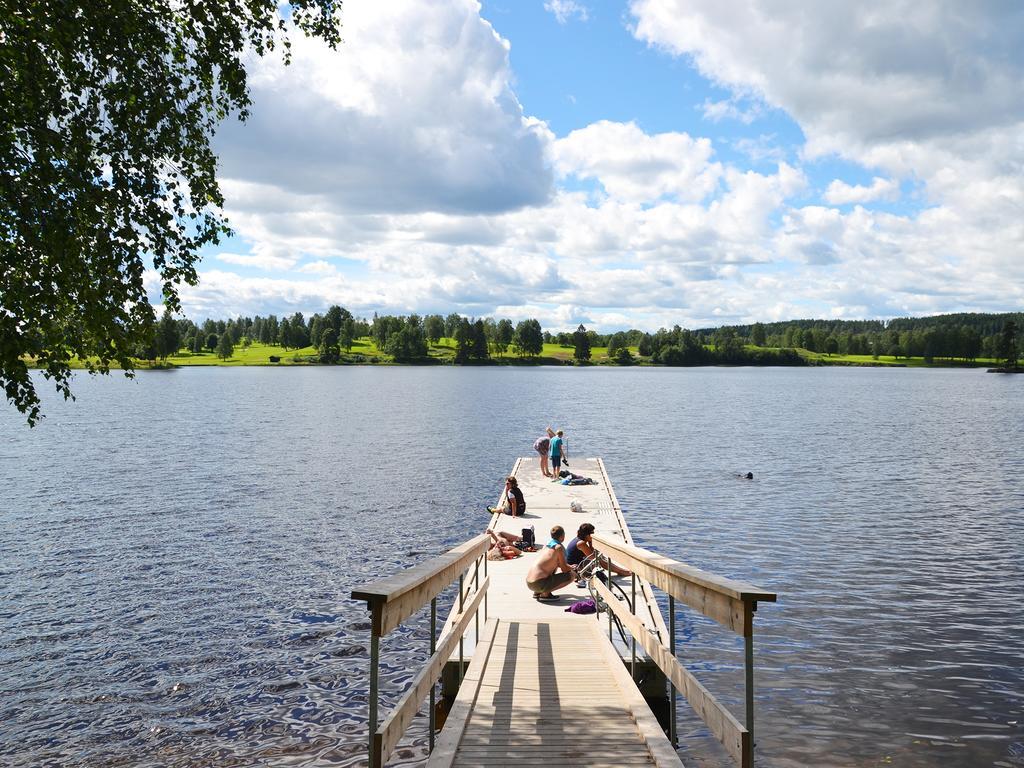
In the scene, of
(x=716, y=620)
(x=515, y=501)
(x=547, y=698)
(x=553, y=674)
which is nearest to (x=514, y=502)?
(x=515, y=501)

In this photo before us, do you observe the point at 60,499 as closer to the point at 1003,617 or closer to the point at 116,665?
the point at 116,665

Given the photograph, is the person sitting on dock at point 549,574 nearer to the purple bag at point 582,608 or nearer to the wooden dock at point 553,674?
the wooden dock at point 553,674

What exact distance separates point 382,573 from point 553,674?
10054 mm

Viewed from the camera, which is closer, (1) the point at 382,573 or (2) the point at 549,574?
(2) the point at 549,574

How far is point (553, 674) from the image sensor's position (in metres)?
8.55

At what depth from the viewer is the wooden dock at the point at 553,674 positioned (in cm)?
473

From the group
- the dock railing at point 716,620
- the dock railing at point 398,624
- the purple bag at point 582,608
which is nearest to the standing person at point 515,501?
the purple bag at point 582,608

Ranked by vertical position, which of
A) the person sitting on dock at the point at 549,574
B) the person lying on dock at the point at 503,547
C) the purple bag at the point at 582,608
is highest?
the person sitting on dock at the point at 549,574

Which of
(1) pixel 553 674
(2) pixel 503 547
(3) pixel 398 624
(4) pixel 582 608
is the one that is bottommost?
(2) pixel 503 547

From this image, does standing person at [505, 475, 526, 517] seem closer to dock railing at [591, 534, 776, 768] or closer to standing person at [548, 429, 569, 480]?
standing person at [548, 429, 569, 480]

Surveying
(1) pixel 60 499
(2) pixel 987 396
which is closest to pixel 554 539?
(1) pixel 60 499

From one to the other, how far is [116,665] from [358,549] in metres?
8.38

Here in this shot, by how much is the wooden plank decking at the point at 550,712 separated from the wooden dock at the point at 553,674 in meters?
0.01

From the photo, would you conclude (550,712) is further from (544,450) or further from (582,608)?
(544,450)
